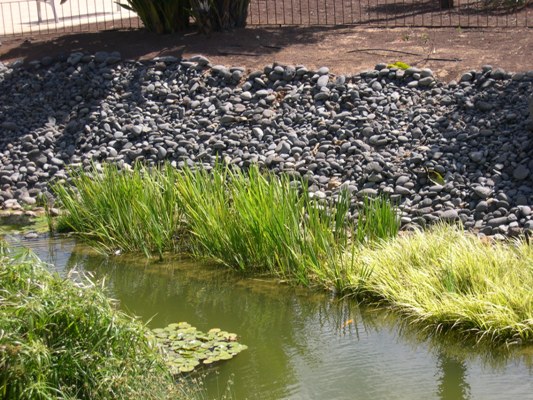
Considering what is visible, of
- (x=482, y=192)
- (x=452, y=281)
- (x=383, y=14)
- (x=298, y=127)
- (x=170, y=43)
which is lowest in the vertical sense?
(x=452, y=281)

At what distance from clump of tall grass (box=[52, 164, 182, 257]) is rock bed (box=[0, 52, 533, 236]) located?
3.76 feet

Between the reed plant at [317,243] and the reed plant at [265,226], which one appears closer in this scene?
the reed plant at [317,243]

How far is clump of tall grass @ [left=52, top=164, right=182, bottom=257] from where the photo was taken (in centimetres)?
855

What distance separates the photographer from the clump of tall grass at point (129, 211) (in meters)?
8.55

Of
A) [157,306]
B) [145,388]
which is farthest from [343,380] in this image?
[157,306]

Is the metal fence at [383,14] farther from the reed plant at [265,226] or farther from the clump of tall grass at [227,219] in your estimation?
the reed plant at [265,226]

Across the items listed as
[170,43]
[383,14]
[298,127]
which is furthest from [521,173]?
[383,14]

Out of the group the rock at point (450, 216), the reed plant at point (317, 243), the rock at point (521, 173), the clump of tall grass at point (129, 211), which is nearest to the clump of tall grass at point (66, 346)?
the reed plant at point (317, 243)

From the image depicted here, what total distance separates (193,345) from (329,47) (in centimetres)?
658

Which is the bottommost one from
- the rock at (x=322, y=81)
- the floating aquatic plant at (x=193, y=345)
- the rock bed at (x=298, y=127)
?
the floating aquatic plant at (x=193, y=345)

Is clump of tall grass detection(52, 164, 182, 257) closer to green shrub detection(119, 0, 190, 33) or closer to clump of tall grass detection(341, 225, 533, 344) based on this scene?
clump of tall grass detection(341, 225, 533, 344)

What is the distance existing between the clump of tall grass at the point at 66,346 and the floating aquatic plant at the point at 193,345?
3.56 feet

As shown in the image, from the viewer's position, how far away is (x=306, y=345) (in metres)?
6.45

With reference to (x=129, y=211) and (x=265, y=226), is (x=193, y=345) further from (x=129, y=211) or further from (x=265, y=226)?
(x=129, y=211)
